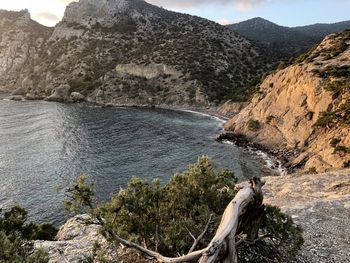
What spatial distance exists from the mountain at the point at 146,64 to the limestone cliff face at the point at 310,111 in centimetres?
2832

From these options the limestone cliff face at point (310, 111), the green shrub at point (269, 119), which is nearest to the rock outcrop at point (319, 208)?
the limestone cliff face at point (310, 111)

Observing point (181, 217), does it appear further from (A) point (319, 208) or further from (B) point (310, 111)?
(B) point (310, 111)

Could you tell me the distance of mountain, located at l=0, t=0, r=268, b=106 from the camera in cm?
13812

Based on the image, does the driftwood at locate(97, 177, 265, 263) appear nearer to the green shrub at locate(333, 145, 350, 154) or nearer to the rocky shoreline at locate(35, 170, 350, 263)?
the rocky shoreline at locate(35, 170, 350, 263)

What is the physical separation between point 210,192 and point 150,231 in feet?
14.1

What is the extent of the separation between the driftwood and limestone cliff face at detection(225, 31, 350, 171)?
131ft

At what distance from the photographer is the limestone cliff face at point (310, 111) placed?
199ft

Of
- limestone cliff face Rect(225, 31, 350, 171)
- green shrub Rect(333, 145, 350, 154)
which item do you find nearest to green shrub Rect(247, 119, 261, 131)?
limestone cliff face Rect(225, 31, 350, 171)

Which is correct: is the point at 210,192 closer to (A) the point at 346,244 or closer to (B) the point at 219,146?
(A) the point at 346,244

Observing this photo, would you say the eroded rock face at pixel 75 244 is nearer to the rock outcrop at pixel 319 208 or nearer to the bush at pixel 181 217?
the bush at pixel 181 217

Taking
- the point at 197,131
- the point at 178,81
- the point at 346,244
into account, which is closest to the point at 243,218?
the point at 346,244

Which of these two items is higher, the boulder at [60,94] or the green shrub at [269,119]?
the green shrub at [269,119]

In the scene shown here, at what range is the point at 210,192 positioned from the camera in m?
22.0

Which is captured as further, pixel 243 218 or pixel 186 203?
pixel 186 203
